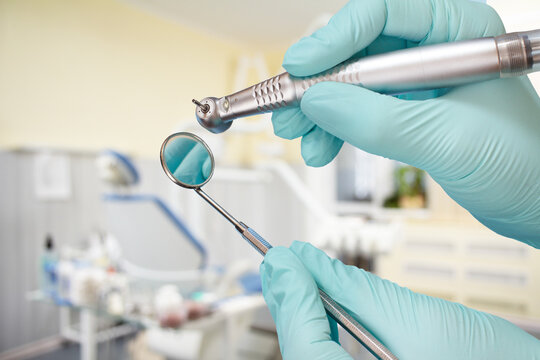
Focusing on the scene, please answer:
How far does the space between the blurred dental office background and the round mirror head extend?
1.48ft

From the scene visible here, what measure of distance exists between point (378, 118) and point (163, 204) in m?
1.27

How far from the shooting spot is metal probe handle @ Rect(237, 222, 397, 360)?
0.35 meters

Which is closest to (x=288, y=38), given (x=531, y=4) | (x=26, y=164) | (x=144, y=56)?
(x=144, y=56)

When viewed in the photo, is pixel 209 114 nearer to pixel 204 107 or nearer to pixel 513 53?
pixel 204 107

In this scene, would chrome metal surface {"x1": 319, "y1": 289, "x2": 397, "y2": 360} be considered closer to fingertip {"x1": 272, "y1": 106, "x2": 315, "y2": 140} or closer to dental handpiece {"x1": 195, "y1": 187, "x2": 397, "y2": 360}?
dental handpiece {"x1": 195, "y1": 187, "x2": 397, "y2": 360}

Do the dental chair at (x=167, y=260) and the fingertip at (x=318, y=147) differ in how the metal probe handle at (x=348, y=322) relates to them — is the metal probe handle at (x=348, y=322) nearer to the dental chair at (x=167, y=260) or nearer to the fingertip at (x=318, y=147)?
the fingertip at (x=318, y=147)

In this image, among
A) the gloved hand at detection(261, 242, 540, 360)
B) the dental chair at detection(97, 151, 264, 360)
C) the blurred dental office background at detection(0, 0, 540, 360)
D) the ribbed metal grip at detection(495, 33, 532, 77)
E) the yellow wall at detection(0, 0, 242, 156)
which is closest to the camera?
the ribbed metal grip at detection(495, 33, 532, 77)

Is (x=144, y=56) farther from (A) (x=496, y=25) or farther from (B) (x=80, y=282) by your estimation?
(A) (x=496, y=25)

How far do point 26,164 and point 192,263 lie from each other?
1.28 metres

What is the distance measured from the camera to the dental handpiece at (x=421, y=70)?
0.32m

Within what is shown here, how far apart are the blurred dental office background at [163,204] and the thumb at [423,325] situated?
0.28 meters

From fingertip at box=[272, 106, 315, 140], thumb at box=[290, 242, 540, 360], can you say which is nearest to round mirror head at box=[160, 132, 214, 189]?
fingertip at box=[272, 106, 315, 140]

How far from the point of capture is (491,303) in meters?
2.38

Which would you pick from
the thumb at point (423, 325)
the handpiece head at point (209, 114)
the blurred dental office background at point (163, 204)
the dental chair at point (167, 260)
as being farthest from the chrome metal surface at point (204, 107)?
the dental chair at point (167, 260)
